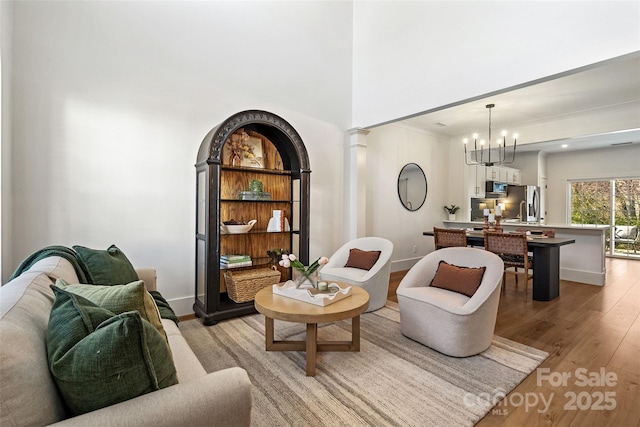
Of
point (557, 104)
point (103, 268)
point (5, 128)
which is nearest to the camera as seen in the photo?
point (103, 268)

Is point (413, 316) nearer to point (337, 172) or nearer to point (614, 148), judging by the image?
point (337, 172)

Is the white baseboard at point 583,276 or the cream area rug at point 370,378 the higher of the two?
the white baseboard at point 583,276

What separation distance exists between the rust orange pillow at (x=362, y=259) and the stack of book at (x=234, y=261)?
120cm

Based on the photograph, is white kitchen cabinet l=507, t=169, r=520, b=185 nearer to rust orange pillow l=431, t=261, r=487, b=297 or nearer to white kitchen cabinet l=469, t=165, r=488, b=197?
white kitchen cabinet l=469, t=165, r=488, b=197

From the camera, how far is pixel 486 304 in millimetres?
2469

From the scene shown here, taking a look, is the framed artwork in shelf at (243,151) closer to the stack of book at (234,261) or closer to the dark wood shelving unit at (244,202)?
the dark wood shelving unit at (244,202)

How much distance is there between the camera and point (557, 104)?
195 inches

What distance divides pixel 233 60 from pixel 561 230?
5.64 metres

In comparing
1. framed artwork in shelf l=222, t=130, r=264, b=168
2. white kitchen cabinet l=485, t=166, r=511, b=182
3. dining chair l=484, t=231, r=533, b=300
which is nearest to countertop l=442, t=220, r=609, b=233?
dining chair l=484, t=231, r=533, b=300

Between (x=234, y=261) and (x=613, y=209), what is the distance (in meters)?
9.56

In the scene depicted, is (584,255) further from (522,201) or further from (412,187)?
(412,187)

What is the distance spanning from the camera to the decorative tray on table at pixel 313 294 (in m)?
2.37

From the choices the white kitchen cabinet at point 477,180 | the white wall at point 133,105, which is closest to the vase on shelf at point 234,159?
the white wall at point 133,105

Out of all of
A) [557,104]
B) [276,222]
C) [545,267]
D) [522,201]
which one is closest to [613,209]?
[522,201]
